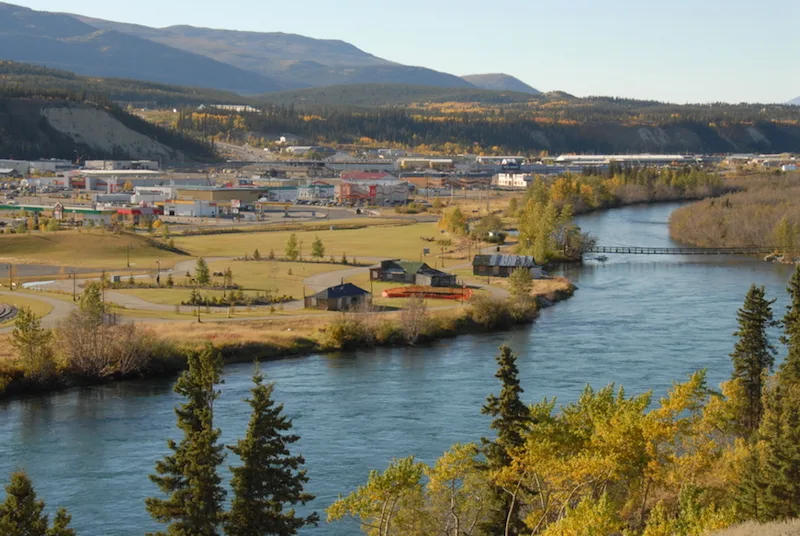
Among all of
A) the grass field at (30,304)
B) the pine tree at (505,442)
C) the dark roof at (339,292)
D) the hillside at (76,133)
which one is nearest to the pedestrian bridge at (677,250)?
the dark roof at (339,292)

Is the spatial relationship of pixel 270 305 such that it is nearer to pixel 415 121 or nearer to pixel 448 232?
pixel 448 232

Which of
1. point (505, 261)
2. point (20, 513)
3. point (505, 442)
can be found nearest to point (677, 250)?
point (505, 261)

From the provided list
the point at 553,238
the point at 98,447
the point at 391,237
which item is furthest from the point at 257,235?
the point at 98,447

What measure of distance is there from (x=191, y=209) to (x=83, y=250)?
25361 millimetres

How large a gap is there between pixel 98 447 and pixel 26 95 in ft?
332

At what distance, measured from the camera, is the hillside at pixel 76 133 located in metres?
111

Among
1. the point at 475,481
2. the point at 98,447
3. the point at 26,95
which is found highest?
the point at 26,95

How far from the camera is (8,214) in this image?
223ft

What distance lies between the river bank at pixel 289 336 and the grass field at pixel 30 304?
421 centimetres

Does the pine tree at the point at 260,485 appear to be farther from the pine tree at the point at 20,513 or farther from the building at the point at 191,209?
the building at the point at 191,209

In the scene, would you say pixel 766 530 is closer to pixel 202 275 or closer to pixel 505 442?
pixel 505 442

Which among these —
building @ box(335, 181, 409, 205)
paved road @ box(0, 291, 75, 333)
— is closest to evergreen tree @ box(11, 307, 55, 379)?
paved road @ box(0, 291, 75, 333)

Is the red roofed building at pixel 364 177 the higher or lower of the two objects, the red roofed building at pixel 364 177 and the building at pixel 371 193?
the higher

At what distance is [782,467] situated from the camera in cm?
1515
